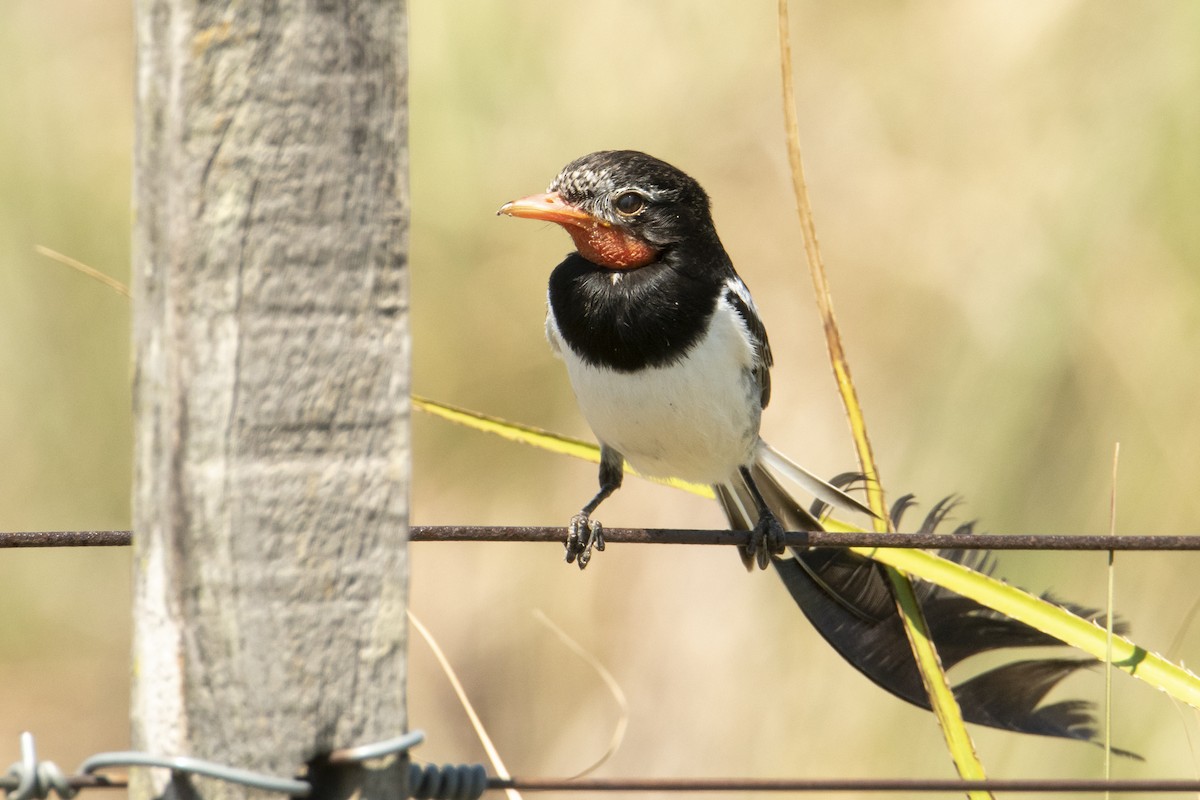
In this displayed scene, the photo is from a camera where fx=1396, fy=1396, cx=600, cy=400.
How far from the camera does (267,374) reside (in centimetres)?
158

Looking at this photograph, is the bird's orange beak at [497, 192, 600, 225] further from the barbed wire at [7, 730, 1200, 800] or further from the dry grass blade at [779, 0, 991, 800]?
A: the barbed wire at [7, 730, 1200, 800]

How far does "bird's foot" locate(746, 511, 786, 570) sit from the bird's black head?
2.67ft

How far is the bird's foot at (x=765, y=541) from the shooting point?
3.75 m

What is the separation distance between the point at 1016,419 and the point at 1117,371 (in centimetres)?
49

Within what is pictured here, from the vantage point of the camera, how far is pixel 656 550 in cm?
596

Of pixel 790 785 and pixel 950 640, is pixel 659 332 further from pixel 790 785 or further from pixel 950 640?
pixel 790 785

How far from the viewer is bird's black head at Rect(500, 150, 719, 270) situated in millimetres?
3910

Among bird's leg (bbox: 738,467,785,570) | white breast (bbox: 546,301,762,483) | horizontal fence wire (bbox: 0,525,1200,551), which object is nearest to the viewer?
horizontal fence wire (bbox: 0,525,1200,551)

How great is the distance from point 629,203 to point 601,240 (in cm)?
13

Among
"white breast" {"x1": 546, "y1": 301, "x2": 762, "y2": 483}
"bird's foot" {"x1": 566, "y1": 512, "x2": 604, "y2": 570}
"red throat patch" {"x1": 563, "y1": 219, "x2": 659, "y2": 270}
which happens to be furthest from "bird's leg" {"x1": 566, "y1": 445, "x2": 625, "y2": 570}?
"red throat patch" {"x1": 563, "y1": 219, "x2": 659, "y2": 270}

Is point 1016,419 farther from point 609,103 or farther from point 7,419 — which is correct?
point 7,419

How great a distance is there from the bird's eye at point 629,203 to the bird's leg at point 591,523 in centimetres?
67

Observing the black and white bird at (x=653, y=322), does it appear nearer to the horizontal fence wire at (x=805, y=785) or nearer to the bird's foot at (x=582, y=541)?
the bird's foot at (x=582, y=541)

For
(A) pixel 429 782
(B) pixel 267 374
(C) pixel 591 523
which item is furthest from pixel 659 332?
(B) pixel 267 374
